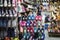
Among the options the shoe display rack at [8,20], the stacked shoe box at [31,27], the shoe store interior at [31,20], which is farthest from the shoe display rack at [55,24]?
the shoe display rack at [8,20]

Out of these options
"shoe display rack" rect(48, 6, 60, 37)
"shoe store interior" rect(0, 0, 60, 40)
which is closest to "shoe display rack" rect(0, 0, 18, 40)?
"shoe store interior" rect(0, 0, 60, 40)

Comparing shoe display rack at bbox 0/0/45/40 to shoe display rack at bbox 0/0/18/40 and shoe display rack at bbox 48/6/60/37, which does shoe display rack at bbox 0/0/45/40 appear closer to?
shoe display rack at bbox 0/0/18/40

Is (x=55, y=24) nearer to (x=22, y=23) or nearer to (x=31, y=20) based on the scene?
(x=31, y=20)

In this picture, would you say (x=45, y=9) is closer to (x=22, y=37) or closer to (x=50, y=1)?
(x=50, y=1)

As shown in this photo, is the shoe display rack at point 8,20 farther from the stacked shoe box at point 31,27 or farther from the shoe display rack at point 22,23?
the stacked shoe box at point 31,27

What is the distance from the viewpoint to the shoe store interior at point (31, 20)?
3.81 metres

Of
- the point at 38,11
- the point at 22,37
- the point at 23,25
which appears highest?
the point at 38,11

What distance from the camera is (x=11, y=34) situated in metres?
3.85

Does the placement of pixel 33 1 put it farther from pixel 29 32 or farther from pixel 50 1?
pixel 29 32

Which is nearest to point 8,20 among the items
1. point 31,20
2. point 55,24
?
point 31,20

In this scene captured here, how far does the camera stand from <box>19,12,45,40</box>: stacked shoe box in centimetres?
387

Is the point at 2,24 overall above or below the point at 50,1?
below

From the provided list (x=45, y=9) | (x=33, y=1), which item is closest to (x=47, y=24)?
(x=45, y=9)

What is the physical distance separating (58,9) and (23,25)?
78 centimetres
